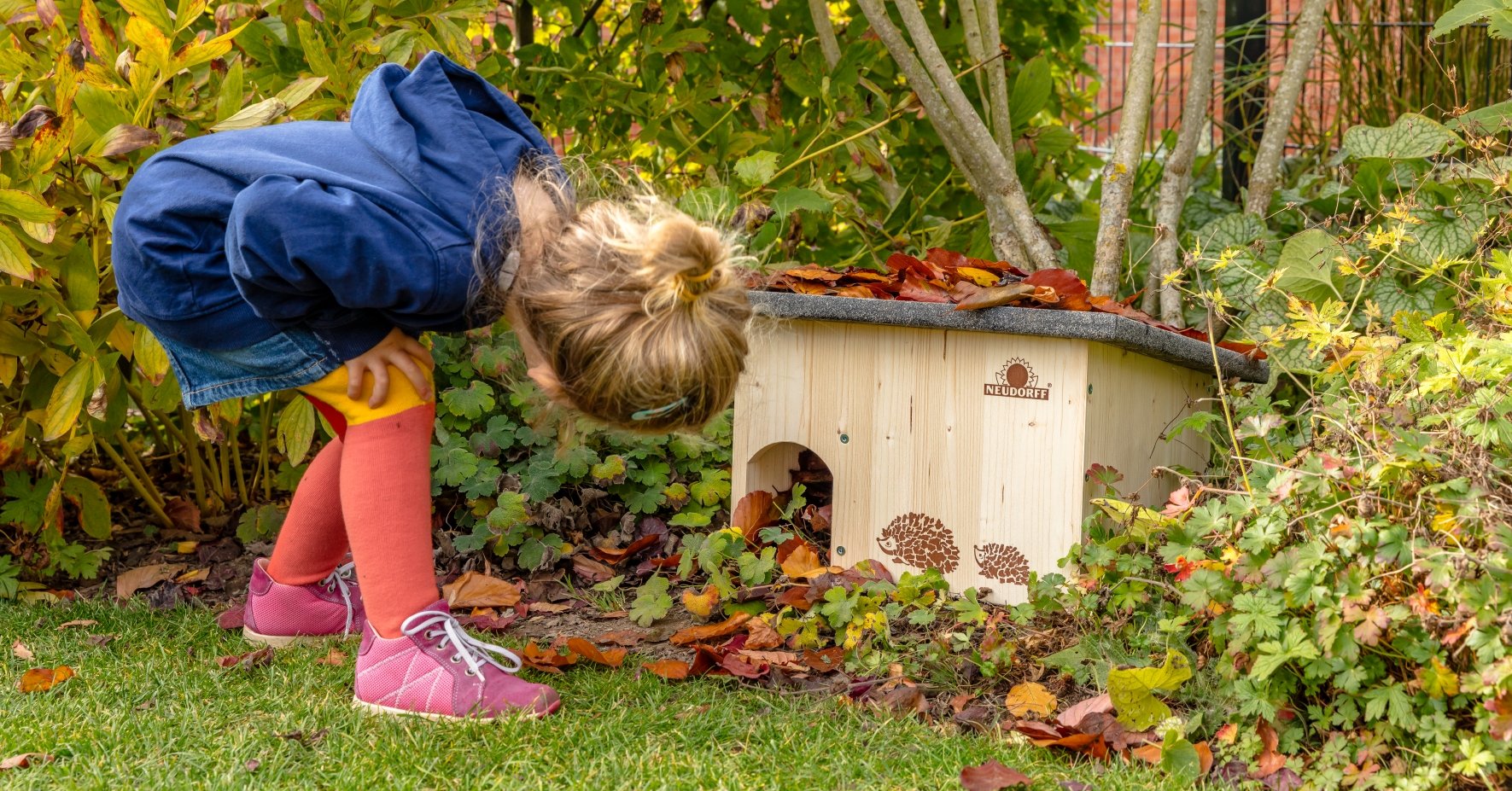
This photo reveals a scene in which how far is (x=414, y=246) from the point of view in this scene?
1.73m

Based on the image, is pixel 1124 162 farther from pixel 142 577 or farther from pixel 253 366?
pixel 142 577

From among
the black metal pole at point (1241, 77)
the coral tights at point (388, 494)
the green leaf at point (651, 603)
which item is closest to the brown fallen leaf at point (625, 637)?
the green leaf at point (651, 603)

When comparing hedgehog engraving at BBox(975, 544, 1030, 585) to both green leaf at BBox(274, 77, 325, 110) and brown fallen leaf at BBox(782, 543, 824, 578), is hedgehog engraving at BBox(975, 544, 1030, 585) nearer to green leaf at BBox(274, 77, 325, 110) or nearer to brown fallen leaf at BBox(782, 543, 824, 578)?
brown fallen leaf at BBox(782, 543, 824, 578)

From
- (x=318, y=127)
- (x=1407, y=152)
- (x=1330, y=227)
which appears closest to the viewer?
(x=318, y=127)

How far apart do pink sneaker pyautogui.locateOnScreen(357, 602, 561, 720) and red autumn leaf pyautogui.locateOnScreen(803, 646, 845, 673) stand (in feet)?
1.37

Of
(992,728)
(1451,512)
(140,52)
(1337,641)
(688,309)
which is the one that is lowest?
(992,728)

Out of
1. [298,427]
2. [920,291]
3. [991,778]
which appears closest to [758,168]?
[920,291]

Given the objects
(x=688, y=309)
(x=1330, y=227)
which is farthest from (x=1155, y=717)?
(x=1330, y=227)

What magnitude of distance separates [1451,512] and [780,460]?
1.38m

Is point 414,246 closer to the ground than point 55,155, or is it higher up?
closer to the ground

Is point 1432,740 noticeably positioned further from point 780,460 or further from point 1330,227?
point 1330,227

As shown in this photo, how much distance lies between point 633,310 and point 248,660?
950 mm

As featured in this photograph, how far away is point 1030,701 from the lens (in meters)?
1.87

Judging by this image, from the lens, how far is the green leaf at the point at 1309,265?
250 cm
